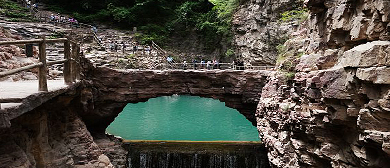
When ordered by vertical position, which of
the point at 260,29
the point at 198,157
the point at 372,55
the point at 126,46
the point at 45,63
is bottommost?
the point at 198,157

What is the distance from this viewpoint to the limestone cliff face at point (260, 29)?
64.5ft

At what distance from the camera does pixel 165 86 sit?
469 inches

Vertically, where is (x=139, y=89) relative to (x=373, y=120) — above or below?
below

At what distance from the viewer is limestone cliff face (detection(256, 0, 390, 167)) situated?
4.34 m

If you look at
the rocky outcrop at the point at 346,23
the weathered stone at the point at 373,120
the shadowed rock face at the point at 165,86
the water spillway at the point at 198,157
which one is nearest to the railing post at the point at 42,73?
the weathered stone at the point at 373,120

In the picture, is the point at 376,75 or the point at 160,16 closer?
the point at 376,75

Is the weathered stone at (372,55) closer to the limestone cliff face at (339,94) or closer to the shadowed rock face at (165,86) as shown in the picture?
the limestone cliff face at (339,94)

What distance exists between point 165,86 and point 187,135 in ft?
22.5

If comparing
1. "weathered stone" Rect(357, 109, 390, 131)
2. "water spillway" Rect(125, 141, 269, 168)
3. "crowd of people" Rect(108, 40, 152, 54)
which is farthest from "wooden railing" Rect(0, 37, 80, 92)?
"crowd of people" Rect(108, 40, 152, 54)

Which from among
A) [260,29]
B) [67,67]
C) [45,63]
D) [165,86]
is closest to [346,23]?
[45,63]

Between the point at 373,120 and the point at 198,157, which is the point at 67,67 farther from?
the point at 198,157

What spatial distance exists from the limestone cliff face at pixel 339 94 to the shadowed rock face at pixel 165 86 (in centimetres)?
307

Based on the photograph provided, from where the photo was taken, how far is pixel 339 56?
5.89m

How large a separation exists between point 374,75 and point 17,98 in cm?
514
